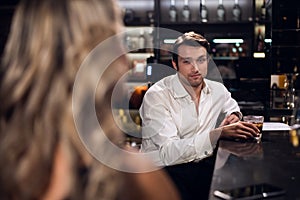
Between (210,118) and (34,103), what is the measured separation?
2148 millimetres

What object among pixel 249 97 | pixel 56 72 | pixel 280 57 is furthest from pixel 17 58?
pixel 280 57

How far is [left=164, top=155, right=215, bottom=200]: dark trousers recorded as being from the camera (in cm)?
228

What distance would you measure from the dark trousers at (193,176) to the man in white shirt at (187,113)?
0.05 metres

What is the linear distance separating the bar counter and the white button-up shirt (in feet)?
0.58

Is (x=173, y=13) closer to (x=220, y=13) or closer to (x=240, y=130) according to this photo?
(x=220, y=13)

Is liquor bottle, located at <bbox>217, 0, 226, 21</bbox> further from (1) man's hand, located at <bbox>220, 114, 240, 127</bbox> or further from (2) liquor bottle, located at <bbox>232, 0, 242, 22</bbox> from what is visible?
(1) man's hand, located at <bbox>220, 114, 240, 127</bbox>

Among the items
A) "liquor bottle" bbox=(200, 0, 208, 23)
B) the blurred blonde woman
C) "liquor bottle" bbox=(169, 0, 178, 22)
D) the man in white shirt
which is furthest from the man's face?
"liquor bottle" bbox=(169, 0, 178, 22)

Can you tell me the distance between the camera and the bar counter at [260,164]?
4.46 ft

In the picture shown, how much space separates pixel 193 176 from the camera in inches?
91.0

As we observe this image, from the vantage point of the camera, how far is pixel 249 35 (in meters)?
4.82

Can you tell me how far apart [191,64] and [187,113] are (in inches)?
12.0

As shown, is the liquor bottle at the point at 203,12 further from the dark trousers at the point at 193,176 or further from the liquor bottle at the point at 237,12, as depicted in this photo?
the dark trousers at the point at 193,176

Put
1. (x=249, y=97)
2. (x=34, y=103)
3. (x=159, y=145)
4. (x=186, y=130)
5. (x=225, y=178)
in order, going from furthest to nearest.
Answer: (x=249, y=97)
(x=186, y=130)
(x=159, y=145)
(x=225, y=178)
(x=34, y=103)

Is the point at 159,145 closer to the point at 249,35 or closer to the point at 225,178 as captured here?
the point at 225,178
